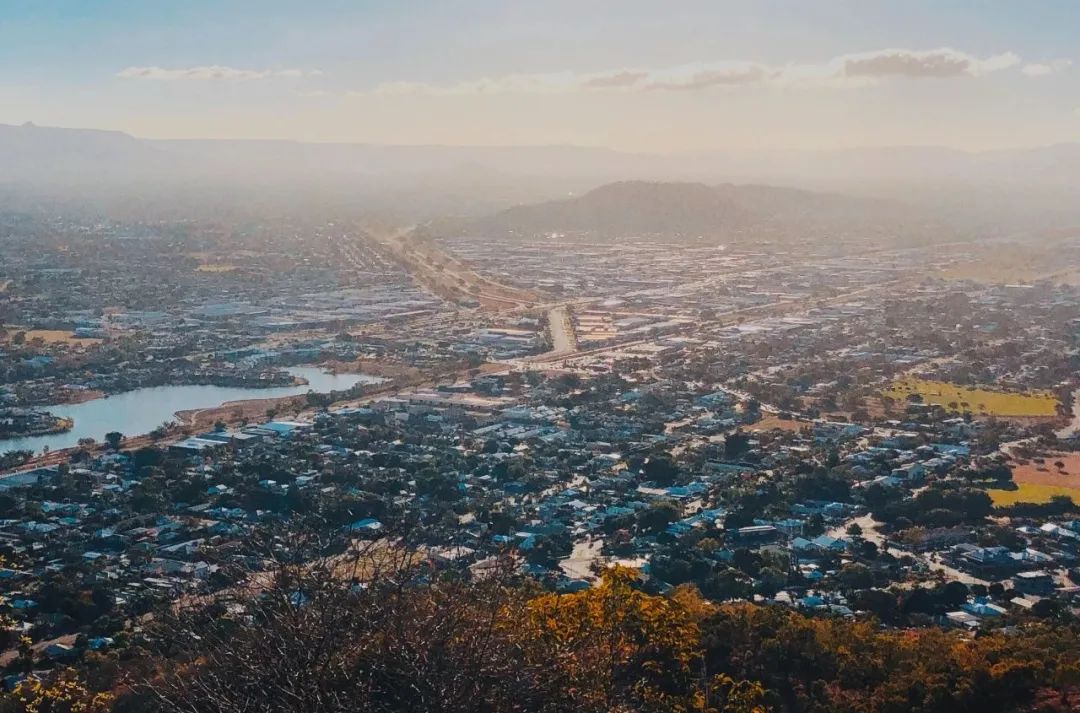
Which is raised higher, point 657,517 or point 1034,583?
point 657,517

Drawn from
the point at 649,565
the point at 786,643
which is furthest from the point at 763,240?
the point at 786,643

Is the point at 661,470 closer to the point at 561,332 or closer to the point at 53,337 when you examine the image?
the point at 561,332

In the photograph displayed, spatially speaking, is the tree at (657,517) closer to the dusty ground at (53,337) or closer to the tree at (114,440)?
the tree at (114,440)

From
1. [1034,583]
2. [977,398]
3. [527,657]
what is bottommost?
[1034,583]

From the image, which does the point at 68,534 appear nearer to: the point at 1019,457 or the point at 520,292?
the point at 1019,457

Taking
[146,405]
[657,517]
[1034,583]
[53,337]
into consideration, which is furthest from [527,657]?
[53,337]
